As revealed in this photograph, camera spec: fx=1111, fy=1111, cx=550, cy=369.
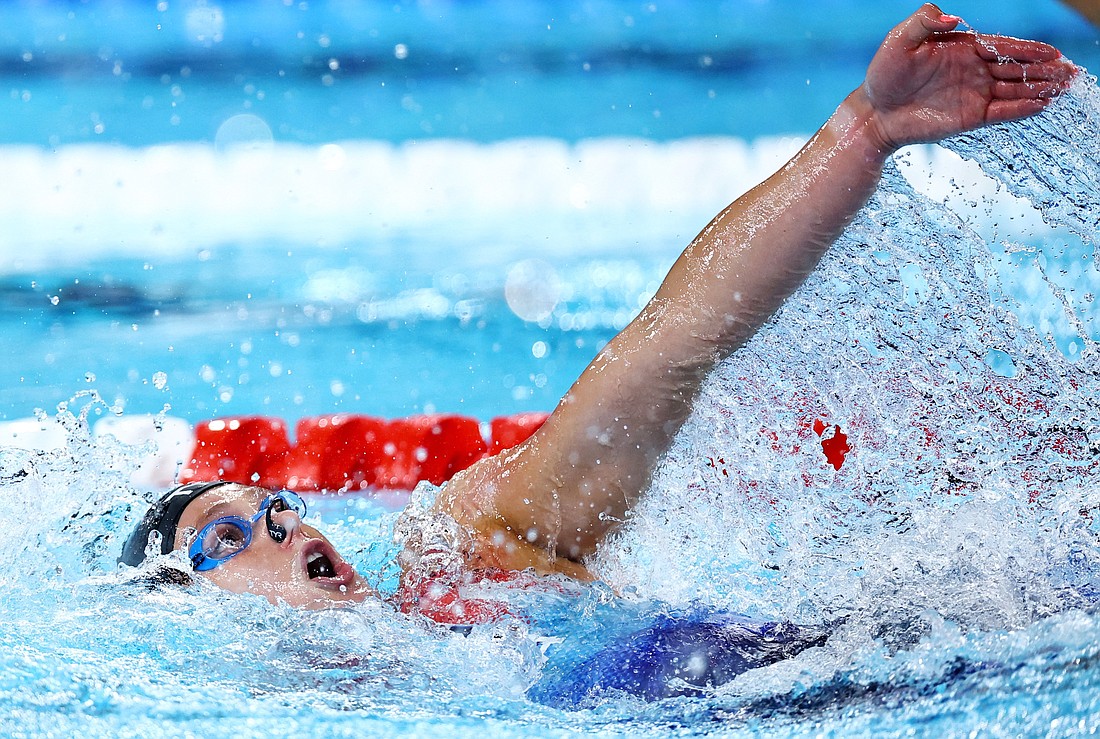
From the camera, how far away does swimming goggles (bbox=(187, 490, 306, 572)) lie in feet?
4.34

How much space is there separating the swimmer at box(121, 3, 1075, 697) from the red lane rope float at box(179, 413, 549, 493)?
1.05 m

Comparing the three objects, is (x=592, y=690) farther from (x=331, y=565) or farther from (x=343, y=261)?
(x=343, y=261)

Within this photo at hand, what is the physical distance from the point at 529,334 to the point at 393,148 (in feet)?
4.09

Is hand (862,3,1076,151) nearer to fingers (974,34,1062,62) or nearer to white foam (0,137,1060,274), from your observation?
fingers (974,34,1062,62)

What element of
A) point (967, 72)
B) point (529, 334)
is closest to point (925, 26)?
point (967, 72)

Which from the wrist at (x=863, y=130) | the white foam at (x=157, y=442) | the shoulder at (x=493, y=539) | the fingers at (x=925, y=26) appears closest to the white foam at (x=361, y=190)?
the white foam at (x=157, y=442)

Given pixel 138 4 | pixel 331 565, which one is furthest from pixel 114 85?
pixel 331 565

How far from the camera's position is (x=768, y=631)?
1187 millimetres

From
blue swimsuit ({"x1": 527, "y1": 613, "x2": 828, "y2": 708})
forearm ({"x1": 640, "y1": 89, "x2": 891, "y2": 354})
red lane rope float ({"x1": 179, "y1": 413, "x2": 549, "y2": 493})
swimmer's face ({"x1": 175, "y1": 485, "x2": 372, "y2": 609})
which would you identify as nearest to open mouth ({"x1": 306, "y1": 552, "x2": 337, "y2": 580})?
swimmer's face ({"x1": 175, "y1": 485, "x2": 372, "y2": 609})

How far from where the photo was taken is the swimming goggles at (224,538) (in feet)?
4.34

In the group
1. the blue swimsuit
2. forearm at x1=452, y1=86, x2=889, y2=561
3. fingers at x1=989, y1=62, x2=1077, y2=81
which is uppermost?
fingers at x1=989, y1=62, x2=1077, y2=81

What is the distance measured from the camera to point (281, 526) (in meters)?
1.34

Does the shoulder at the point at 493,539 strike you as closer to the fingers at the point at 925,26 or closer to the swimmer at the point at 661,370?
the swimmer at the point at 661,370

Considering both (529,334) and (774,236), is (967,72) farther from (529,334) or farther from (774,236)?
(529,334)
